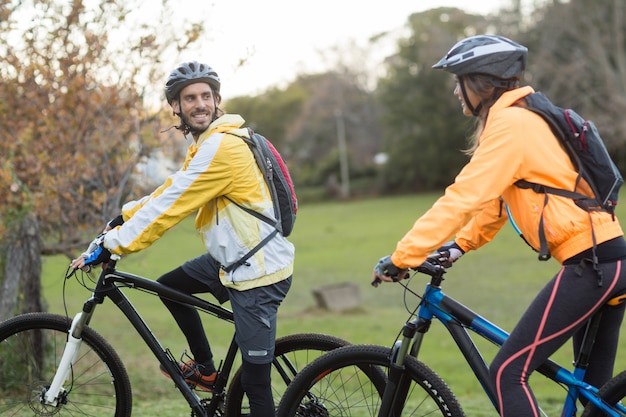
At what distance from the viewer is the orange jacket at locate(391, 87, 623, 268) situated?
299 cm

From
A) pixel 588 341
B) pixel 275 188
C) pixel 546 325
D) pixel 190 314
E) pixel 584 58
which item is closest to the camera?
pixel 546 325

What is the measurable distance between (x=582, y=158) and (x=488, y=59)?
0.54 m

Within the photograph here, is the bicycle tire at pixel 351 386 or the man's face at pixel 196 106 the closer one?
the bicycle tire at pixel 351 386

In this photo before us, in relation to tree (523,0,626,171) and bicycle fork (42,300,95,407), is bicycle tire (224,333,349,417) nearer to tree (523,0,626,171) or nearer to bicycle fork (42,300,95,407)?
bicycle fork (42,300,95,407)

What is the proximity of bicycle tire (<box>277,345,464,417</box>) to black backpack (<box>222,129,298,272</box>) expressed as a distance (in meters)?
0.63

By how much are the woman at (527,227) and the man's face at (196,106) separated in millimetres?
1285

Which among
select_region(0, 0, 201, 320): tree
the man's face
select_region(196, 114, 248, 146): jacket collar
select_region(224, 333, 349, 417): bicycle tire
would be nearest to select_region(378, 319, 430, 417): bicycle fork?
select_region(224, 333, 349, 417): bicycle tire

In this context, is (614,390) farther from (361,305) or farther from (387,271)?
(361,305)

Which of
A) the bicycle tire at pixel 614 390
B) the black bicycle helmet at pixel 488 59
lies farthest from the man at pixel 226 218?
the bicycle tire at pixel 614 390

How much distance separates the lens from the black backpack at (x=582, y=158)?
3020mm

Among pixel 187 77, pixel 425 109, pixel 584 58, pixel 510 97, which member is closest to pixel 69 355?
pixel 187 77

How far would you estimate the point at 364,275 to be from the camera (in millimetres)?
21297

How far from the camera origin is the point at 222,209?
145 inches

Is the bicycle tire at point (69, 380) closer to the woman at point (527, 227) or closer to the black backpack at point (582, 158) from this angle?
the woman at point (527, 227)
